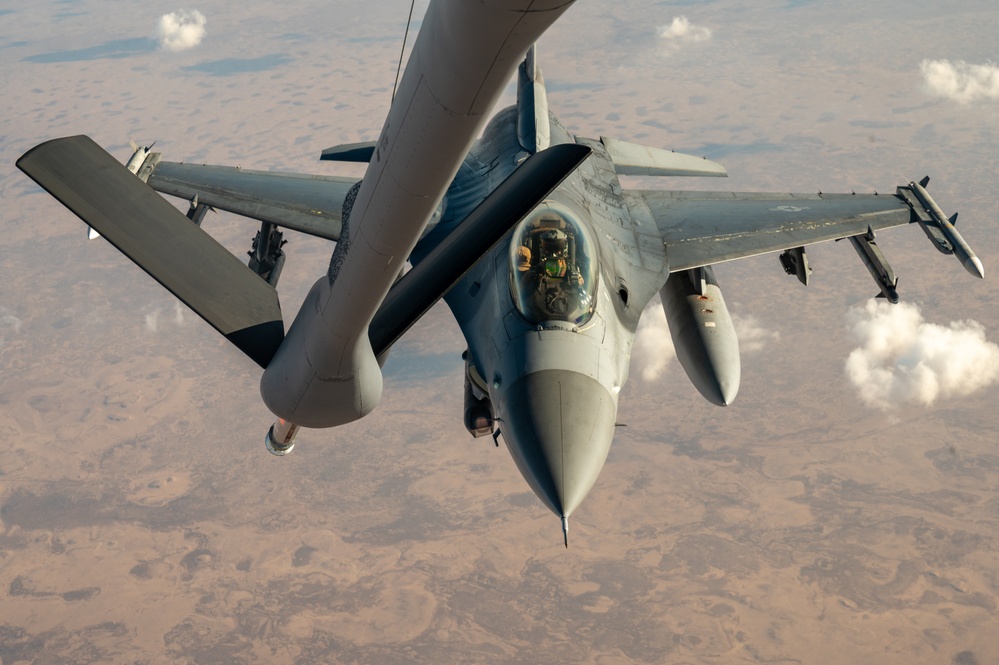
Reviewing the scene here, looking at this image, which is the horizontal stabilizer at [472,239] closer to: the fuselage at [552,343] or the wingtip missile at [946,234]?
the fuselage at [552,343]

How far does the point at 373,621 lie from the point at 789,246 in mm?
102482

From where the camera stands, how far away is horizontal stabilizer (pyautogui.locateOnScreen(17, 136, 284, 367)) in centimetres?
957

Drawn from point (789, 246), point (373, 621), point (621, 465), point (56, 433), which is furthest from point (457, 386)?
point (789, 246)

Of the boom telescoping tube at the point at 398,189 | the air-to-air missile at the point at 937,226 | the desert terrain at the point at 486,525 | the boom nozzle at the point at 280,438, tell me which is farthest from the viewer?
the desert terrain at the point at 486,525

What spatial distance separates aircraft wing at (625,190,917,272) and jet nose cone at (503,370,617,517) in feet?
27.1

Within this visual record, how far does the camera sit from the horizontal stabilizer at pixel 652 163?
30.3 m

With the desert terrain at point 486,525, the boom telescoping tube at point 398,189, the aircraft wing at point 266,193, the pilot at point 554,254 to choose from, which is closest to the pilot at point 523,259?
the pilot at point 554,254

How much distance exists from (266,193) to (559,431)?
49.9 ft

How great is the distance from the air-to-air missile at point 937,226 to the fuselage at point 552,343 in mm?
11361

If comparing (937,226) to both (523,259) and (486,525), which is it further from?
(486,525)

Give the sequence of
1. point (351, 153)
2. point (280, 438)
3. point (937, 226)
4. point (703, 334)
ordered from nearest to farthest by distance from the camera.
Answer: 1. point (280, 438)
2. point (703, 334)
3. point (937, 226)
4. point (351, 153)

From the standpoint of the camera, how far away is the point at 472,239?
999cm

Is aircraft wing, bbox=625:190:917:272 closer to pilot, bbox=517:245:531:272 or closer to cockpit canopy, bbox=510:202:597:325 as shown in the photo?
cockpit canopy, bbox=510:202:597:325

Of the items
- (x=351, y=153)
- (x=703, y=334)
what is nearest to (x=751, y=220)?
(x=703, y=334)
